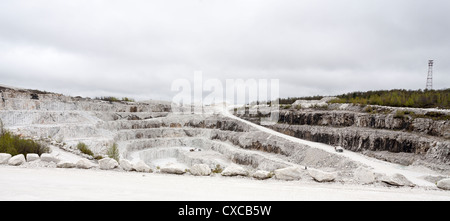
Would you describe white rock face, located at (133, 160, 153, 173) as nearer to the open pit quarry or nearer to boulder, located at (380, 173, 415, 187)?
the open pit quarry

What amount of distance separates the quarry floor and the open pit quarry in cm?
4

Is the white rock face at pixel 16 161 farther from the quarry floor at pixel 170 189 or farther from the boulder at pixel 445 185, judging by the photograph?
the boulder at pixel 445 185

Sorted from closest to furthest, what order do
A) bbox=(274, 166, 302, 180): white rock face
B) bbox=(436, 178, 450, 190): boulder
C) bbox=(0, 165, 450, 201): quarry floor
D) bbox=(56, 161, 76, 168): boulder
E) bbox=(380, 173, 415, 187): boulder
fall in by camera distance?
bbox=(0, 165, 450, 201): quarry floor
bbox=(436, 178, 450, 190): boulder
bbox=(380, 173, 415, 187): boulder
bbox=(274, 166, 302, 180): white rock face
bbox=(56, 161, 76, 168): boulder

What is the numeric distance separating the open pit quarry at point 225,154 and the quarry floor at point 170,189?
0.12ft

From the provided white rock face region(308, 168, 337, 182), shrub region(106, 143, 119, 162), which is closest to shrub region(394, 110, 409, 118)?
white rock face region(308, 168, 337, 182)

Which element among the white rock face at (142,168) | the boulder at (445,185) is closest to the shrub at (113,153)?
the white rock face at (142,168)

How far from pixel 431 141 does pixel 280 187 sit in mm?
19519

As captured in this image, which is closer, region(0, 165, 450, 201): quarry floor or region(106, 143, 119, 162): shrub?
region(0, 165, 450, 201): quarry floor

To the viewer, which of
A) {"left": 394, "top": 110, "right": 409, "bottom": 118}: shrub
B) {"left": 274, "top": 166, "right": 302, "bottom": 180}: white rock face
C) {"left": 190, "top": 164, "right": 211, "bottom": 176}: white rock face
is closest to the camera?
{"left": 274, "top": 166, "right": 302, "bottom": 180}: white rock face

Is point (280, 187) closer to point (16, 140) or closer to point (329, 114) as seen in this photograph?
point (16, 140)

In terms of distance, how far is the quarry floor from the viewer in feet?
21.7

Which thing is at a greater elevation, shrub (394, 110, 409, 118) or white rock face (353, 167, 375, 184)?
shrub (394, 110, 409, 118)
